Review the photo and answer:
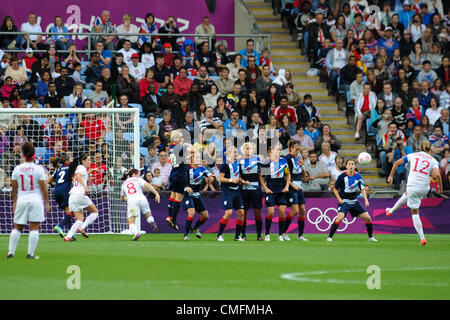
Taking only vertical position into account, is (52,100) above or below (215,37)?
below

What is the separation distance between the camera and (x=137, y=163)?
816 inches

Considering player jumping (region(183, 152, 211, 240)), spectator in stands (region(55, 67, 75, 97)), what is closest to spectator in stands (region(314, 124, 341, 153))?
player jumping (region(183, 152, 211, 240))

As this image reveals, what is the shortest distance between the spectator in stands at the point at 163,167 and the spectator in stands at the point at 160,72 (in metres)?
2.99

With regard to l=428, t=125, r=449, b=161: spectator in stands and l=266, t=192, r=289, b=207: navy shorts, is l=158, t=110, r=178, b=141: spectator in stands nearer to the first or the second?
l=266, t=192, r=289, b=207: navy shorts

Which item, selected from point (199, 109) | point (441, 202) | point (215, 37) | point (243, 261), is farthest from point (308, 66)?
point (243, 261)

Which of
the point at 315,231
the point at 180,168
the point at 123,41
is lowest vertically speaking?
the point at 315,231

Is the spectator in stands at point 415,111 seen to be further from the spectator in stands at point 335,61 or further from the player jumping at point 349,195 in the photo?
the player jumping at point 349,195

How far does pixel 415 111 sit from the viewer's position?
84.4 feet

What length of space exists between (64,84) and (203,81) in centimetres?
405

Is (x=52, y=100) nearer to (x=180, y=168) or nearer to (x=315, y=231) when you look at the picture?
(x=180, y=168)

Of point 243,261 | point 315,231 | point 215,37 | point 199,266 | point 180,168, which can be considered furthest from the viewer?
point 215,37

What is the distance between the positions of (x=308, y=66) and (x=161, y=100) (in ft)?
22.0

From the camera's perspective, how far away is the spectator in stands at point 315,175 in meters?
22.8

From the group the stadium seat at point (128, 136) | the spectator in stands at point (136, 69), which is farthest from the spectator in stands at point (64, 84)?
the stadium seat at point (128, 136)
